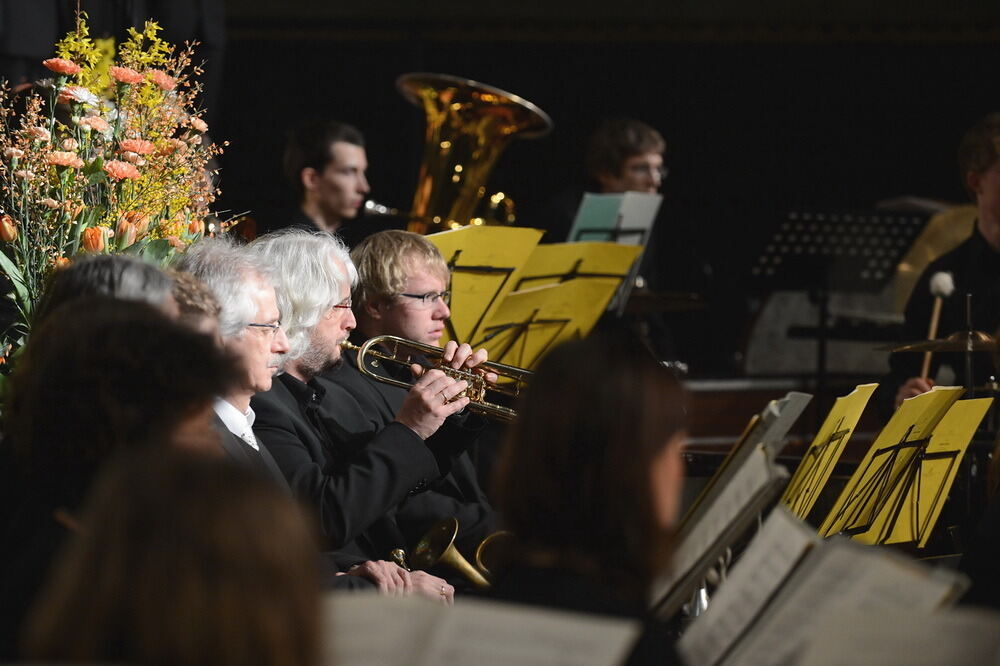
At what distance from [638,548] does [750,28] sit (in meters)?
6.91

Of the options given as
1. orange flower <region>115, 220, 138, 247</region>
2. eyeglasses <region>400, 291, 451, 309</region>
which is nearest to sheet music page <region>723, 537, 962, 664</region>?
orange flower <region>115, 220, 138, 247</region>

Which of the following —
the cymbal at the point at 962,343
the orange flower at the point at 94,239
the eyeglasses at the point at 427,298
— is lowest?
the eyeglasses at the point at 427,298

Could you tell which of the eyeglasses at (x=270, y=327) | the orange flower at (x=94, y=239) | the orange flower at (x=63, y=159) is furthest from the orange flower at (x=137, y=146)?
the eyeglasses at (x=270, y=327)

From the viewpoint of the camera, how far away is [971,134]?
4.63 meters

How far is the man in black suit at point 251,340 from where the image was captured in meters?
2.68

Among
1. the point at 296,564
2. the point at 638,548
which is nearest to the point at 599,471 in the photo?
the point at 638,548

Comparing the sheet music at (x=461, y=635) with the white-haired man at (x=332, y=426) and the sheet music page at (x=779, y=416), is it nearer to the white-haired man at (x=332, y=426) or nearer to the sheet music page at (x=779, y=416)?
the sheet music page at (x=779, y=416)

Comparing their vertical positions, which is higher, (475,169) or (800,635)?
(800,635)

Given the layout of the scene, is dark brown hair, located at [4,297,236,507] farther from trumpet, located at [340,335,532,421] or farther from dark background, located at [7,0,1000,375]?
dark background, located at [7,0,1000,375]

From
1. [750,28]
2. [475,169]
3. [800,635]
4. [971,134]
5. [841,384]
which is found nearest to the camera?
[800,635]

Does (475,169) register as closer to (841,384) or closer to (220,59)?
(220,59)

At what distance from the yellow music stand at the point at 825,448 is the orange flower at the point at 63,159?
171cm

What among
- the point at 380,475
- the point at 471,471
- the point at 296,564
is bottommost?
the point at 471,471

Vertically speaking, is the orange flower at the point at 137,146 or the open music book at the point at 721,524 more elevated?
the orange flower at the point at 137,146
